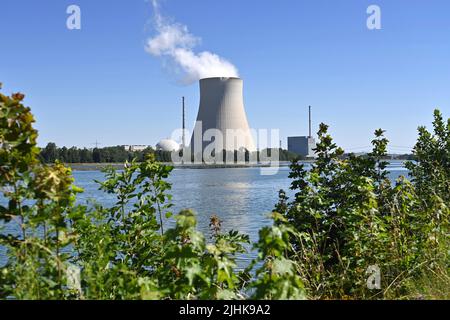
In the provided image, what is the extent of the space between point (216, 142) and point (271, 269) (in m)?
41.3

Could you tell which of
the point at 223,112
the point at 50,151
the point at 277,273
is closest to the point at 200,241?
the point at 277,273

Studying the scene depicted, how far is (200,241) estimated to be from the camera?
148 centimetres

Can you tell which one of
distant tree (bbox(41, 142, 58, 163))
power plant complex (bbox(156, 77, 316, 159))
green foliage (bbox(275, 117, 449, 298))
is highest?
power plant complex (bbox(156, 77, 316, 159))

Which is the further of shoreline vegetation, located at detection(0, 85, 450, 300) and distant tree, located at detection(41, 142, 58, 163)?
distant tree, located at detection(41, 142, 58, 163)

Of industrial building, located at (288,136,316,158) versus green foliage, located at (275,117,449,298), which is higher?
industrial building, located at (288,136,316,158)

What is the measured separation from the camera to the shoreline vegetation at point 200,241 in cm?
155

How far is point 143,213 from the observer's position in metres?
2.63

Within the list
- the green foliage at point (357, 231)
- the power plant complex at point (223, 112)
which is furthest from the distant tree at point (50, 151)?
the green foliage at point (357, 231)

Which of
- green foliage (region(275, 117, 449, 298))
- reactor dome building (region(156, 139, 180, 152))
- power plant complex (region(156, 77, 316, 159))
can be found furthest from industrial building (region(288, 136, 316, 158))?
green foliage (region(275, 117, 449, 298))

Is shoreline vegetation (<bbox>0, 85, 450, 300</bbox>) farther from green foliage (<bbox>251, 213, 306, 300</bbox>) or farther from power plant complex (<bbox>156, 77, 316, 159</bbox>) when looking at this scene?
power plant complex (<bbox>156, 77, 316, 159</bbox>)

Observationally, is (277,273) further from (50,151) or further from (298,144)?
(298,144)

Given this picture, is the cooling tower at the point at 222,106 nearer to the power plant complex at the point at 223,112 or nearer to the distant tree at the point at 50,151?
the power plant complex at the point at 223,112

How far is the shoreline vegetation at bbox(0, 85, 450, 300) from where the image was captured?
1.55 m
